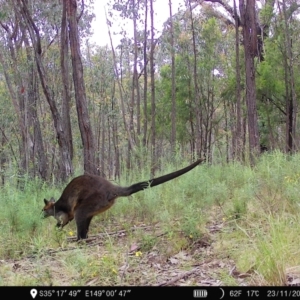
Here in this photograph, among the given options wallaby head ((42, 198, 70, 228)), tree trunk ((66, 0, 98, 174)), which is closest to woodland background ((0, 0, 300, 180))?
tree trunk ((66, 0, 98, 174))

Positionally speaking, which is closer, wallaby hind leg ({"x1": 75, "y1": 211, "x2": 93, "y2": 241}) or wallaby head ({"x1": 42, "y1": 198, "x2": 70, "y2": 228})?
wallaby hind leg ({"x1": 75, "y1": 211, "x2": 93, "y2": 241})

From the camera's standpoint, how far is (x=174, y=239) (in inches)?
193

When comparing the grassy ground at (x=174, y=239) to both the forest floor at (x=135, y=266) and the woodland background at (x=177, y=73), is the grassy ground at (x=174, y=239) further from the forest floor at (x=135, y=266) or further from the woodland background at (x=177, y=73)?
the woodland background at (x=177, y=73)

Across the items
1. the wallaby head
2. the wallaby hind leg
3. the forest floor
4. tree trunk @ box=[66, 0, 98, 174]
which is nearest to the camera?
the forest floor

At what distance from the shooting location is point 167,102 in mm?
26438

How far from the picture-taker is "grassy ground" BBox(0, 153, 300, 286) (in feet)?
12.1

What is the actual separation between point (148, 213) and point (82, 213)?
3.28 feet

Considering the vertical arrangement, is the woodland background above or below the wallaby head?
above

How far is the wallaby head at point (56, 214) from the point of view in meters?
6.05

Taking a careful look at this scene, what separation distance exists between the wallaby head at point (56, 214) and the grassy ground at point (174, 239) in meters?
0.15

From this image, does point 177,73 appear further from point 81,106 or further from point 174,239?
point 174,239
